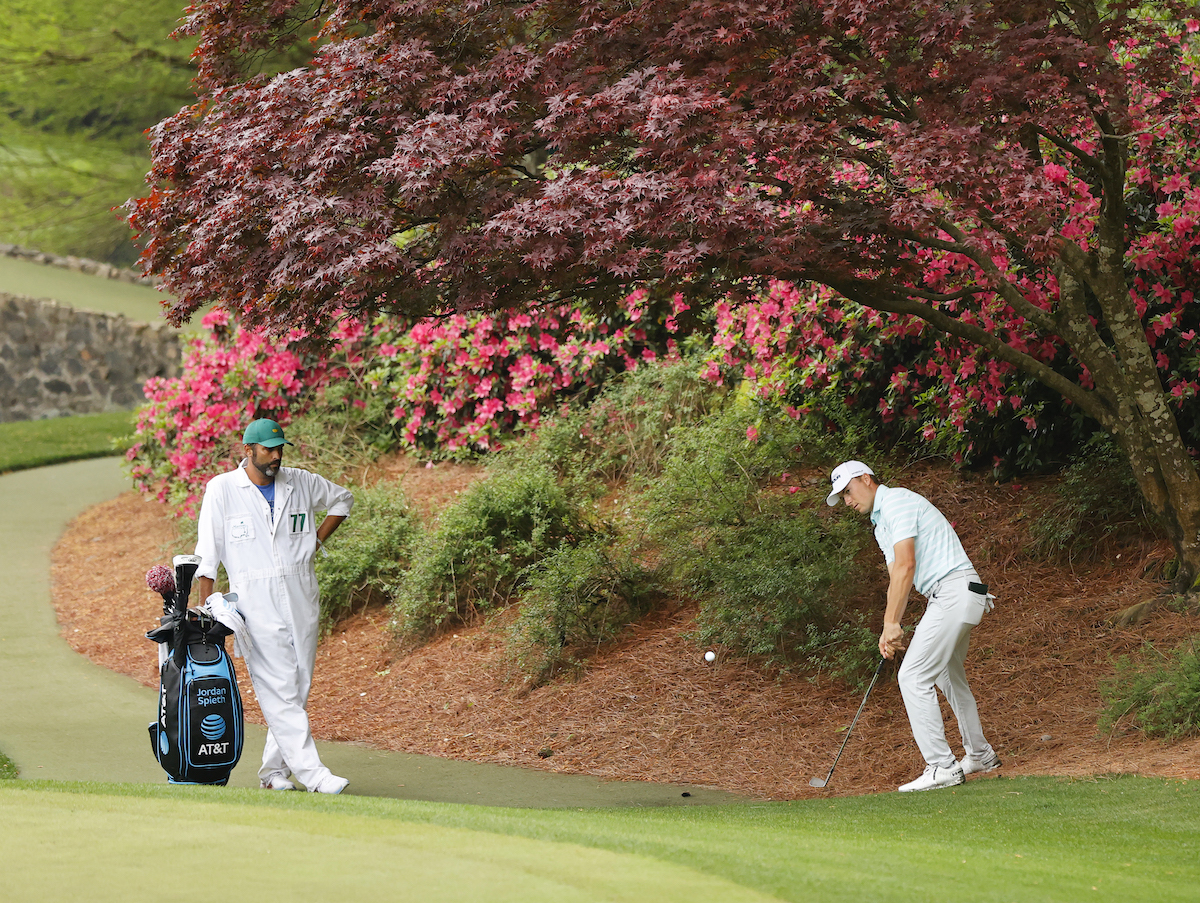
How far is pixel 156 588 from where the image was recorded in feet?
18.7

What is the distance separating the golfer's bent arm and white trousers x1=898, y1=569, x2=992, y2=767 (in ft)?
0.45

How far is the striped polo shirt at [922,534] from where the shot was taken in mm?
5930

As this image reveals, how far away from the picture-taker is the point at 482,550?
927 centimetres

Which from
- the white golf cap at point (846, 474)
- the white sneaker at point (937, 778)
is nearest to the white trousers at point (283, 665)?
the white golf cap at point (846, 474)

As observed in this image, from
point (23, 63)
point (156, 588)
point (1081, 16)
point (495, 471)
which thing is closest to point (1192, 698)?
point (1081, 16)

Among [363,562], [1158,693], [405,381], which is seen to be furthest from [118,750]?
[1158,693]

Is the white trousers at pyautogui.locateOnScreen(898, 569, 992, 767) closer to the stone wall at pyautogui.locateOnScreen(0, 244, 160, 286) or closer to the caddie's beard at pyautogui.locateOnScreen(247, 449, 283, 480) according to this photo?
the caddie's beard at pyautogui.locateOnScreen(247, 449, 283, 480)

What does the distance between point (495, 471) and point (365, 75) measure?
5342 millimetres

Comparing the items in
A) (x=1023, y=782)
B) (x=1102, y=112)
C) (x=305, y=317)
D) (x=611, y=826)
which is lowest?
(x=1023, y=782)

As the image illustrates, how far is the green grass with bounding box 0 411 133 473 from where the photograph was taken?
17.6 metres

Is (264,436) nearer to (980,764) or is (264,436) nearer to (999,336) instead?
(980,764)

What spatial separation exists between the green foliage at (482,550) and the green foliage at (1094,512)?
3424 millimetres

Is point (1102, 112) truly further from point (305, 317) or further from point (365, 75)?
point (305, 317)

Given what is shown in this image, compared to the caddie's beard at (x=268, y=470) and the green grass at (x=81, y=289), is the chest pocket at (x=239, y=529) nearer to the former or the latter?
the caddie's beard at (x=268, y=470)
